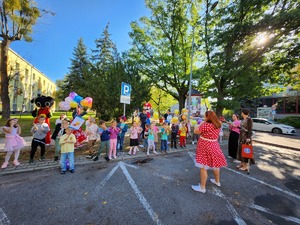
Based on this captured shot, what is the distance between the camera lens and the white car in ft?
52.0

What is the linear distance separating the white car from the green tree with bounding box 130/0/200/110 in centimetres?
1014

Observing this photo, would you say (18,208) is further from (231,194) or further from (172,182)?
(231,194)

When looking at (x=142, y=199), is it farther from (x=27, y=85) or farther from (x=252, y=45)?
(x=27, y=85)

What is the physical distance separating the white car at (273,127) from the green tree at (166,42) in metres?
10.1

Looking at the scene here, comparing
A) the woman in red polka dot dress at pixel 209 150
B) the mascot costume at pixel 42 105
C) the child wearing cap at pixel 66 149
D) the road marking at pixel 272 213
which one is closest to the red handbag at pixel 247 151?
the woman in red polka dot dress at pixel 209 150

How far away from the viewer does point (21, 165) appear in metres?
4.72

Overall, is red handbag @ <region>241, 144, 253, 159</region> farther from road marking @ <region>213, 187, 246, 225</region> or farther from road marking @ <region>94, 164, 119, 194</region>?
road marking @ <region>94, 164, 119, 194</region>

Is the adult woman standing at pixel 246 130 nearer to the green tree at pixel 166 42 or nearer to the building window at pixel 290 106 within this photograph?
the green tree at pixel 166 42

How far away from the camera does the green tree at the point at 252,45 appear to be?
29.1 feet

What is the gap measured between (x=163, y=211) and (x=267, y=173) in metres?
4.16

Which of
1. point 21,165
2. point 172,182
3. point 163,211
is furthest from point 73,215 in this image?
point 21,165

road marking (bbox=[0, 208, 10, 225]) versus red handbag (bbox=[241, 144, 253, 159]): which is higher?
red handbag (bbox=[241, 144, 253, 159])

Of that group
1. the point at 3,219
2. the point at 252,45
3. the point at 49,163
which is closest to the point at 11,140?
the point at 49,163

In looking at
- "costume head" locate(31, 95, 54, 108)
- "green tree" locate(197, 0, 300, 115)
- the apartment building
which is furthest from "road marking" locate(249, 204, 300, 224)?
the apartment building
